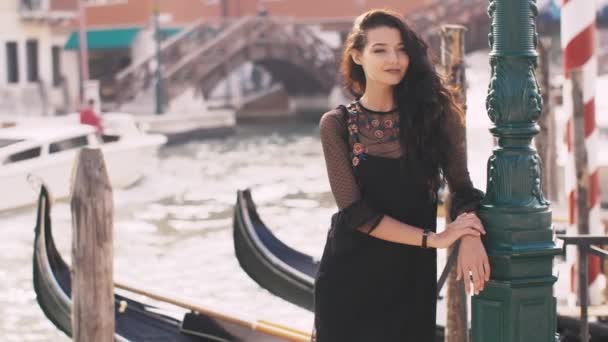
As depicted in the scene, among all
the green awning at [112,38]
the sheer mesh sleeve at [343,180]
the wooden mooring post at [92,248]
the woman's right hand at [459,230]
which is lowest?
the wooden mooring post at [92,248]

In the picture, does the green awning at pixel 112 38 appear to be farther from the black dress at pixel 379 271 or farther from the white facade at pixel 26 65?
the black dress at pixel 379 271

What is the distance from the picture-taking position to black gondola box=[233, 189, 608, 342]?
12.9 ft

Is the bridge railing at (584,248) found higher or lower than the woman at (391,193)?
lower

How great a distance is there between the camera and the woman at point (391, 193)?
61.1 inches

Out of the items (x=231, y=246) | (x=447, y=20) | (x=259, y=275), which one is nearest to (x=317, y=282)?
(x=259, y=275)

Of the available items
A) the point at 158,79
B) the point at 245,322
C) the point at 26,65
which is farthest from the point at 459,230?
the point at 26,65

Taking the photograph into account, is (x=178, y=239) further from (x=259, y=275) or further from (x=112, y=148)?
(x=259, y=275)

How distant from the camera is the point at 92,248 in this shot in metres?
2.62

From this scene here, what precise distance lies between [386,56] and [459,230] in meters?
0.27

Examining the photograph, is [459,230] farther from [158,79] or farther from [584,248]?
[158,79]

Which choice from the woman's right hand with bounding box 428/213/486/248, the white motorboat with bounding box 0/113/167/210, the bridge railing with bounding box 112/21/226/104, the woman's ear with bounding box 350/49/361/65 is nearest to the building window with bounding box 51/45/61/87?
the bridge railing with bounding box 112/21/226/104

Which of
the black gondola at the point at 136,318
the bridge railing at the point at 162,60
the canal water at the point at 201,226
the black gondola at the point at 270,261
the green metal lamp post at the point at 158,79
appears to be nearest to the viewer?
the black gondola at the point at 136,318

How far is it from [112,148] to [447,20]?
34.7 feet

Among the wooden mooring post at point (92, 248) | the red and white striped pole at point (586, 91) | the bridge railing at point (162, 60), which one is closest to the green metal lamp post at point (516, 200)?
the wooden mooring post at point (92, 248)
